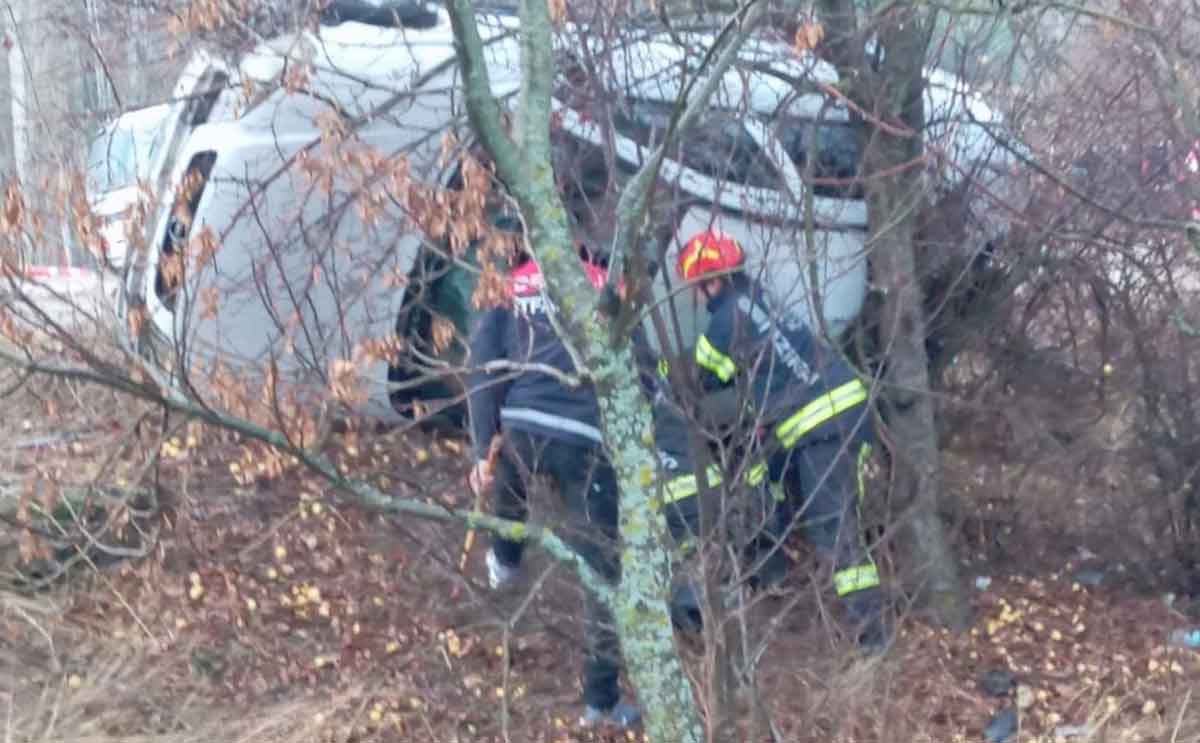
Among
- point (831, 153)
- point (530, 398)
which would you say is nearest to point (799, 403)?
point (530, 398)

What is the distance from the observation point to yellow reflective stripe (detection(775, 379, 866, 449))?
560 cm

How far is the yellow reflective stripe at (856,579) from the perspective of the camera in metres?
5.49

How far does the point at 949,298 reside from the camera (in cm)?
665

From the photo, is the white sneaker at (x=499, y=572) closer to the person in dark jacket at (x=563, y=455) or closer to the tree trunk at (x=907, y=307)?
A: the person in dark jacket at (x=563, y=455)

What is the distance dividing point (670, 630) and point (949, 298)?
3356 mm

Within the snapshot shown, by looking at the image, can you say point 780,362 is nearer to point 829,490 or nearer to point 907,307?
point 829,490

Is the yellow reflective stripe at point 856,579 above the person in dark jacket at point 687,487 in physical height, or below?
below

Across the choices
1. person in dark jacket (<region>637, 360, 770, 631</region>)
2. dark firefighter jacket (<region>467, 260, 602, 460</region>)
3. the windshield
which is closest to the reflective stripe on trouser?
person in dark jacket (<region>637, 360, 770, 631</region>)

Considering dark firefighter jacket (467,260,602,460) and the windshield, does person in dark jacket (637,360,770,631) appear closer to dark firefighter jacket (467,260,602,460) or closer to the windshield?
dark firefighter jacket (467,260,602,460)

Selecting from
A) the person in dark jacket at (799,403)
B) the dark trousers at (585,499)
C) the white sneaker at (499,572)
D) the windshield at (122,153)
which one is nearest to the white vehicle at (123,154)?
the windshield at (122,153)

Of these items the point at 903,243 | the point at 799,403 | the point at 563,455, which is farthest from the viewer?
the point at 903,243

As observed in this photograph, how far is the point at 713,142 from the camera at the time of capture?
5688mm

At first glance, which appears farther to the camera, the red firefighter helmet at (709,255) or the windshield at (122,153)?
the windshield at (122,153)

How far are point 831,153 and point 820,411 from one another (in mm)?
1192
